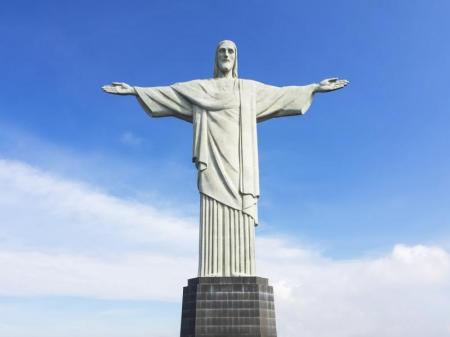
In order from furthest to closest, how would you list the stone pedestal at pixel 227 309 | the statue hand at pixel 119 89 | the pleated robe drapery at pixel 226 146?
the statue hand at pixel 119 89
the pleated robe drapery at pixel 226 146
the stone pedestal at pixel 227 309

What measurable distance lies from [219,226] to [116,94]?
509 cm

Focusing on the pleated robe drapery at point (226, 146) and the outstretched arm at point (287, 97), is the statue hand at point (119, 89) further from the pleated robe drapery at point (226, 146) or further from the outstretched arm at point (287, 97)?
the outstretched arm at point (287, 97)

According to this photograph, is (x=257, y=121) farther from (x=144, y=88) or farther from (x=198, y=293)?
(x=198, y=293)

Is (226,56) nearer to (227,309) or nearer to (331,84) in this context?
(331,84)

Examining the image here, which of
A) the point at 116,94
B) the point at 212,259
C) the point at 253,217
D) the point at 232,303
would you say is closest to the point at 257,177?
the point at 253,217

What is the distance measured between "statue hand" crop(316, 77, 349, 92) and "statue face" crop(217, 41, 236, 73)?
2756 mm

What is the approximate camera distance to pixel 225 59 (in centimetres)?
1563

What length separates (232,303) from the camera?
13.2m

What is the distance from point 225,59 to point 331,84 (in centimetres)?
328

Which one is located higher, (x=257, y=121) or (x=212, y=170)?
(x=257, y=121)

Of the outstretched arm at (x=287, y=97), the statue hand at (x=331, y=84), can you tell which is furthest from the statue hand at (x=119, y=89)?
the statue hand at (x=331, y=84)

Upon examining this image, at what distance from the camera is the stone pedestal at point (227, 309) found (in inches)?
511

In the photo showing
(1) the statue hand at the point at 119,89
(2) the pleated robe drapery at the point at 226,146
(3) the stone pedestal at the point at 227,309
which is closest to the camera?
(3) the stone pedestal at the point at 227,309

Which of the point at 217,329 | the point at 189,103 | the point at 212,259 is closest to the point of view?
the point at 217,329
